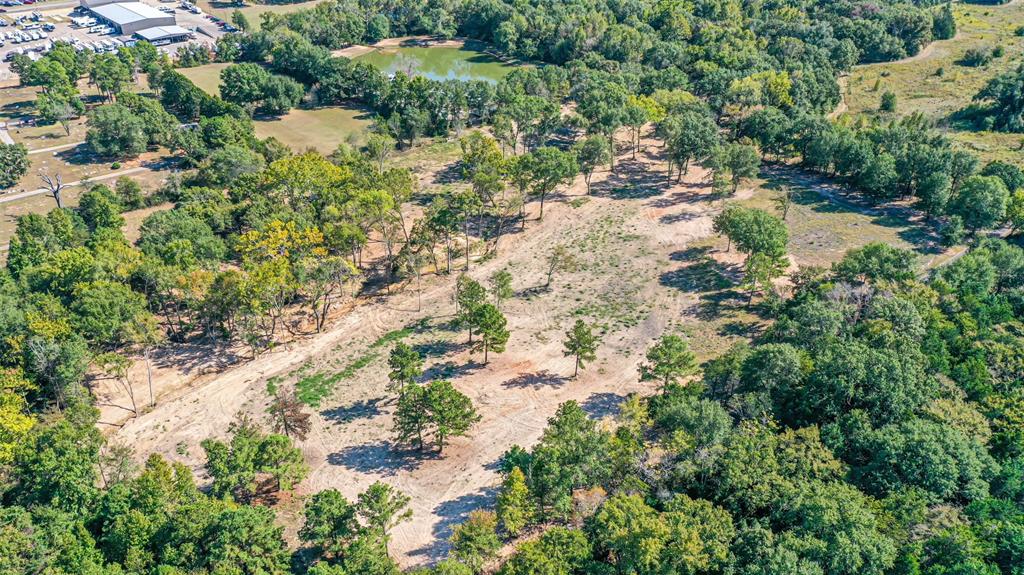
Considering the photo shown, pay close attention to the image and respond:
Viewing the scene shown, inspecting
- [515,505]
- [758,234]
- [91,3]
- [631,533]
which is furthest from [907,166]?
[91,3]

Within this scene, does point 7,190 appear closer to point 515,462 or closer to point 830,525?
point 515,462

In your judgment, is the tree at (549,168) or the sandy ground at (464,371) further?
the tree at (549,168)

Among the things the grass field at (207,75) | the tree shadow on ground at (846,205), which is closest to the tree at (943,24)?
the tree shadow on ground at (846,205)

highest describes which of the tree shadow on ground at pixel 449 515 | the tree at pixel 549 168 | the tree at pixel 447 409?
the tree at pixel 549 168

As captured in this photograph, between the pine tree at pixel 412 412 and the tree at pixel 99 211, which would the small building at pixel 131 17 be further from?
the pine tree at pixel 412 412

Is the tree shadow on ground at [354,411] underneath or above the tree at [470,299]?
underneath

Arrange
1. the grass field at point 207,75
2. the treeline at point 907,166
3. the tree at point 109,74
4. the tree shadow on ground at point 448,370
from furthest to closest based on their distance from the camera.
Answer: the grass field at point 207,75
the tree at point 109,74
the treeline at point 907,166
the tree shadow on ground at point 448,370
